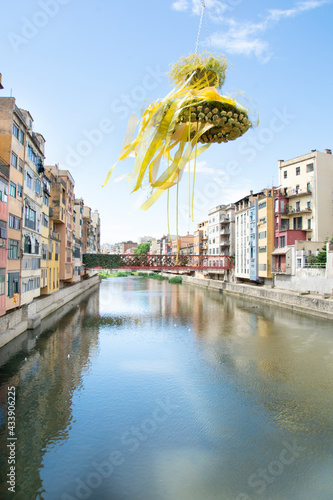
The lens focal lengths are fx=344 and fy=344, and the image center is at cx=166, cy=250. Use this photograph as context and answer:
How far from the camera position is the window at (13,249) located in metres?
17.0

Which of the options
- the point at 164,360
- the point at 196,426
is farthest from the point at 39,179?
the point at 196,426

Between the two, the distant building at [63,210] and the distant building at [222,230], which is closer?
the distant building at [63,210]

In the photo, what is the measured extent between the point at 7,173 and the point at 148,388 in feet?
39.2

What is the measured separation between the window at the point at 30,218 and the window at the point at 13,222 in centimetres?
139

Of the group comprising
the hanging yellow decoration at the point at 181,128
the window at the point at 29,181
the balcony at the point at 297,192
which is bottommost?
the hanging yellow decoration at the point at 181,128

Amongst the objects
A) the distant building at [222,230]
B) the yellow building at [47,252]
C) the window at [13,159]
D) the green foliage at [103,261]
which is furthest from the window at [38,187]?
the distant building at [222,230]

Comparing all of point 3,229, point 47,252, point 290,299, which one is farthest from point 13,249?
point 290,299

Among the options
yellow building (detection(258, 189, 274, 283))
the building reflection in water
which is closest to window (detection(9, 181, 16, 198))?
the building reflection in water

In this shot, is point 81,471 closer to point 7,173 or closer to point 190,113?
point 190,113

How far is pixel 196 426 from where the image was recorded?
30.5 feet

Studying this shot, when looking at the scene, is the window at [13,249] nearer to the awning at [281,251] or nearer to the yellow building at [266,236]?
the awning at [281,251]

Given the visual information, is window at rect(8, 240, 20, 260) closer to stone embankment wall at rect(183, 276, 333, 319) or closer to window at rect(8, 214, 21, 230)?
window at rect(8, 214, 21, 230)

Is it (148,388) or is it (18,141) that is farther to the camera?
(18,141)

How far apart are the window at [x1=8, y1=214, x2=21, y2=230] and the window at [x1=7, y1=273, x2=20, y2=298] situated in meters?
2.48
